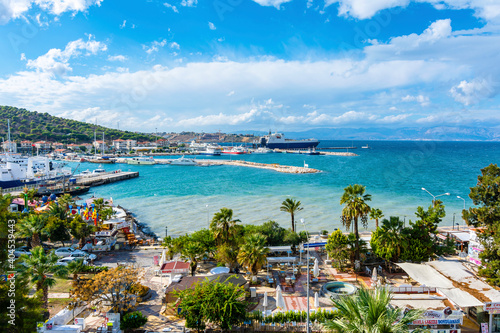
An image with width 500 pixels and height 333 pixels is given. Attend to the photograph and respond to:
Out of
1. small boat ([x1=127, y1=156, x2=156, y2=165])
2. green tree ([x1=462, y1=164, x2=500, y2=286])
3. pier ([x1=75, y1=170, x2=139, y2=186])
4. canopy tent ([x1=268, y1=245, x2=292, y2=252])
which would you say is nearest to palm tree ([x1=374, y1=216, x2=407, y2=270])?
green tree ([x1=462, y1=164, x2=500, y2=286])

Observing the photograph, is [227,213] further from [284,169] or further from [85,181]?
[284,169]

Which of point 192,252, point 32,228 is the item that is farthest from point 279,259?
point 32,228

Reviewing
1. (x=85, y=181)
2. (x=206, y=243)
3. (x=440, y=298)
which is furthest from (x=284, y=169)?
(x=440, y=298)

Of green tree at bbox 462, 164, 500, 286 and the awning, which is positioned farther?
the awning

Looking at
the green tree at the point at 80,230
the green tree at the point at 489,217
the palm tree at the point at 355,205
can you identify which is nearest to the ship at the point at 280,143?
the green tree at the point at 80,230

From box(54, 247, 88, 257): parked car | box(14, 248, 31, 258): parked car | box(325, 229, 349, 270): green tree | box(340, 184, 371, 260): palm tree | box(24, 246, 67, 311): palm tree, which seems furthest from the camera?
box(54, 247, 88, 257): parked car

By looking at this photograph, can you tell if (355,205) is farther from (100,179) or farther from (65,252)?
(100,179)

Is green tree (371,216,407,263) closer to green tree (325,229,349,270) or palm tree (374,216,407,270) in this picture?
palm tree (374,216,407,270)
